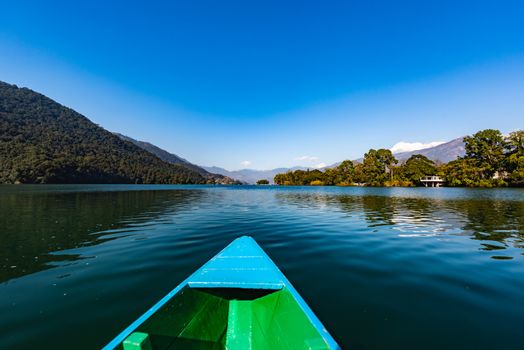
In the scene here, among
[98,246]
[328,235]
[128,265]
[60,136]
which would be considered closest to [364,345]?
[128,265]

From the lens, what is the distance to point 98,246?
9406 mm

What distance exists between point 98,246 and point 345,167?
5310 inches

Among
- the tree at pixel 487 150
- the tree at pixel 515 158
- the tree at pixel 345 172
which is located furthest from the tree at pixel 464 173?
the tree at pixel 345 172

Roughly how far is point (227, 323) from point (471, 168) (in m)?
111

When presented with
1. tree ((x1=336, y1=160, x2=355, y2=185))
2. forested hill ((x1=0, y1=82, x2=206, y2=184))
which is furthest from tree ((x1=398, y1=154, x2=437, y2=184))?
forested hill ((x1=0, y1=82, x2=206, y2=184))

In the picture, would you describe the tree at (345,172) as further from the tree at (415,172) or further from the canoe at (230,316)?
the canoe at (230,316)

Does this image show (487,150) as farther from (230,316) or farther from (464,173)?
(230,316)

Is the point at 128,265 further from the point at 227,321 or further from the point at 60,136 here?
the point at 60,136

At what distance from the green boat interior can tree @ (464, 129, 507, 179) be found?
112326 mm

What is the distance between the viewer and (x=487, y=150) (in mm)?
83875

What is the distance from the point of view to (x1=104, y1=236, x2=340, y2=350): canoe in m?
2.84

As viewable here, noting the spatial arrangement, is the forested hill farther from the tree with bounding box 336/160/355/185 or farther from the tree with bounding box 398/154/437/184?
the tree with bounding box 398/154/437/184

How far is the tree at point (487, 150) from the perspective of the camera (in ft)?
266

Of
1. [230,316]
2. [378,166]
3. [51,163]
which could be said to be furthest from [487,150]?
[51,163]
